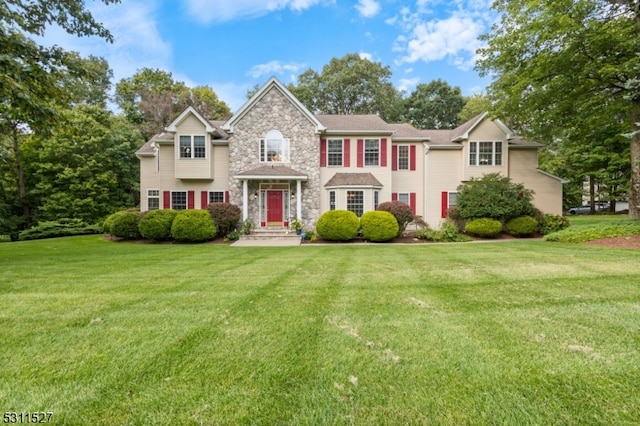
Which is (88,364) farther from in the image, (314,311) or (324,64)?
(324,64)

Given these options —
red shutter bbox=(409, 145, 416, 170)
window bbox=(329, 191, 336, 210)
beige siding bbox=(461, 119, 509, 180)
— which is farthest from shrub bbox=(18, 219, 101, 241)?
beige siding bbox=(461, 119, 509, 180)

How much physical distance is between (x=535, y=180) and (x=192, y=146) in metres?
19.9

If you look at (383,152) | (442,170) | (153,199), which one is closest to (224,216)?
(153,199)

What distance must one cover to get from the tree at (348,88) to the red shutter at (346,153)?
1954 cm

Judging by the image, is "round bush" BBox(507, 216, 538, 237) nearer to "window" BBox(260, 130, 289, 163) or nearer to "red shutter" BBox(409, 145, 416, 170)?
"red shutter" BBox(409, 145, 416, 170)

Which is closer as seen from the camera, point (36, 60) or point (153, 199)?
point (36, 60)

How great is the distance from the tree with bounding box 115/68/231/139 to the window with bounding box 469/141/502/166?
27.0 metres

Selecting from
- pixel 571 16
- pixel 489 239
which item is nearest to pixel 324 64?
pixel 571 16

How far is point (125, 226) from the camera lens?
586 inches

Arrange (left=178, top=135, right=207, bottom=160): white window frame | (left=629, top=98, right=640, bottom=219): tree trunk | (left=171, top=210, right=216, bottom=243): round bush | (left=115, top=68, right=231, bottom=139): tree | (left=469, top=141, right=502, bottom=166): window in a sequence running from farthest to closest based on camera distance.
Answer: (left=115, top=68, right=231, bottom=139): tree, (left=469, top=141, right=502, bottom=166): window, (left=178, top=135, right=207, bottom=160): white window frame, (left=171, top=210, right=216, bottom=243): round bush, (left=629, top=98, right=640, bottom=219): tree trunk

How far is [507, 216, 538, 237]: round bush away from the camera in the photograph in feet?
49.1

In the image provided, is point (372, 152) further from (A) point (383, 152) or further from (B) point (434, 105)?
(B) point (434, 105)

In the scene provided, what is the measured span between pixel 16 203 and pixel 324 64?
30.8 m

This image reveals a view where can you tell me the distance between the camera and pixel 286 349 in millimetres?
3014
